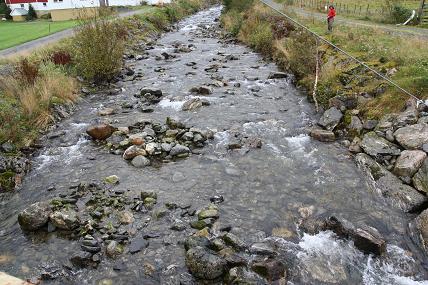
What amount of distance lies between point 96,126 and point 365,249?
10611 millimetres

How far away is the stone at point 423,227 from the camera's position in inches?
350

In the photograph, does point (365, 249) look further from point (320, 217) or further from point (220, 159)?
point (220, 159)

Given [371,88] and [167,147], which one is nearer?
[167,147]

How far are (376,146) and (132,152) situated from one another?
835 cm

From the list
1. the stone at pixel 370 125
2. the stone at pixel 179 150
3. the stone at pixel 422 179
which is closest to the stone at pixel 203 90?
the stone at pixel 179 150

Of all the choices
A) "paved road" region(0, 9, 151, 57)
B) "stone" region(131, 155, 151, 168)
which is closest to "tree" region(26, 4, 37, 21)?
"paved road" region(0, 9, 151, 57)

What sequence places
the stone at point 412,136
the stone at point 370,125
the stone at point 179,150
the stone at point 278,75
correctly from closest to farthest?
the stone at point 412,136 < the stone at point 179,150 < the stone at point 370,125 < the stone at point 278,75

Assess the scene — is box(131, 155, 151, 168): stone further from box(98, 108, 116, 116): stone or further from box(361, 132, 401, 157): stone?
box(361, 132, 401, 157): stone

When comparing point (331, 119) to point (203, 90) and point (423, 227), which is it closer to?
point (423, 227)

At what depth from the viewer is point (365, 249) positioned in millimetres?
8727

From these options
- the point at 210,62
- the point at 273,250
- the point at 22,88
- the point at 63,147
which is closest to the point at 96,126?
the point at 63,147

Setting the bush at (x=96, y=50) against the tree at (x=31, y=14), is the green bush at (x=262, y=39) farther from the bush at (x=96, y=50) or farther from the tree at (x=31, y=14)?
the tree at (x=31, y=14)

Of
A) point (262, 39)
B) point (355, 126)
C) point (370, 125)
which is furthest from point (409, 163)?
point (262, 39)

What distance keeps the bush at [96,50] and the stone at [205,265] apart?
15.6 metres
